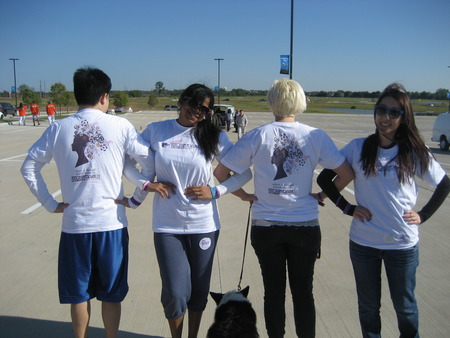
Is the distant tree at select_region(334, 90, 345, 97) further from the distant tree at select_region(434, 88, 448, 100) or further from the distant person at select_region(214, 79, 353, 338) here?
the distant person at select_region(214, 79, 353, 338)

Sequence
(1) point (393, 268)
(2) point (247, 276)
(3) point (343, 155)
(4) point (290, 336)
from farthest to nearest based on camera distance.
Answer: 1. (2) point (247, 276)
2. (4) point (290, 336)
3. (3) point (343, 155)
4. (1) point (393, 268)

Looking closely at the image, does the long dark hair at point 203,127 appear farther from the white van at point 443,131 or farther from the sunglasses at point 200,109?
the white van at point 443,131

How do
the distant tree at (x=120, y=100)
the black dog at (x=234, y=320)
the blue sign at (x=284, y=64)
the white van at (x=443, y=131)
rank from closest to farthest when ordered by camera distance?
the black dog at (x=234, y=320) → the white van at (x=443, y=131) → the blue sign at (x=284, y=64) → the distant tree at (x=120, y=100)

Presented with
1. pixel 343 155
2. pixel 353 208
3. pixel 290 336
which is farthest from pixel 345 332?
pixel 343 155

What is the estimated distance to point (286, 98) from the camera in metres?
2.39

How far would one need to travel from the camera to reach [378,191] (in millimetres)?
2346

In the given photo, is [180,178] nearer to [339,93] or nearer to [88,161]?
[88,161]

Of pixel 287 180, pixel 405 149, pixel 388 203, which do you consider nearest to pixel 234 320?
pixel 287 180

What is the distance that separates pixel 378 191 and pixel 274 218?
66 cm

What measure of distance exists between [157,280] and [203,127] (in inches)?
76.7

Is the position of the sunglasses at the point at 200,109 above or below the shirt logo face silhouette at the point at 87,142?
above

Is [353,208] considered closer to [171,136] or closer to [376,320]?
[376,320]

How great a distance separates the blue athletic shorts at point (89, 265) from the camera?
7.72 ft

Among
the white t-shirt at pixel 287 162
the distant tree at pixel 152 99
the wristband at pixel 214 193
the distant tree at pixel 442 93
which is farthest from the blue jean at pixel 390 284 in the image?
the distant tree at pixel 442 93
